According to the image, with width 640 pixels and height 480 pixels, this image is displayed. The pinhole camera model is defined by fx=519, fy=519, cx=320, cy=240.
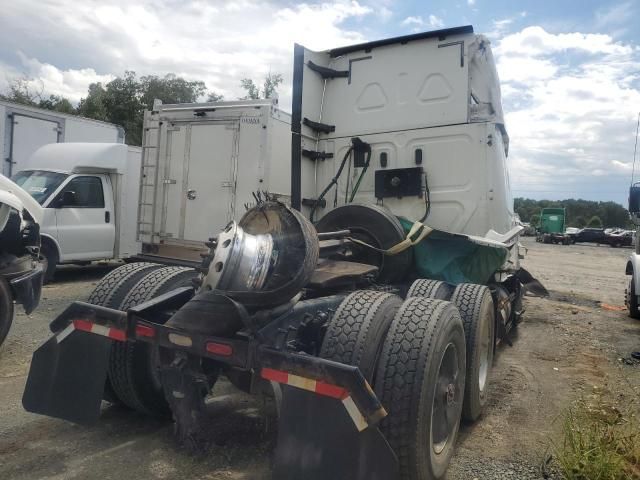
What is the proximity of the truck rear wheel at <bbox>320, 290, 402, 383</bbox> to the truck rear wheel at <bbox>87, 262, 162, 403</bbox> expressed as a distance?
1.73 meters

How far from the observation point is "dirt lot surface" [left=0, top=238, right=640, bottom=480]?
125 inches

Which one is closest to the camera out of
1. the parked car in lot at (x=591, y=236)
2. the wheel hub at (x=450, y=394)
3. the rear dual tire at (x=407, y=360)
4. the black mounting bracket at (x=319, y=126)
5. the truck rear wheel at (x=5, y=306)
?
the rear dual tire at (x=407, y=360)

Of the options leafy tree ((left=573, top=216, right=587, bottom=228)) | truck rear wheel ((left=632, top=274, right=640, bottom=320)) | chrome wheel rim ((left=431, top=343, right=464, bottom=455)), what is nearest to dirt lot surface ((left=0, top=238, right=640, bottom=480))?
chrome wheel rim ((left=431, top=343, right=464, bottom=455))

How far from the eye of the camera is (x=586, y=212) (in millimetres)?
79188

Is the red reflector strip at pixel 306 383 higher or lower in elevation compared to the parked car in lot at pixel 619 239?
lower

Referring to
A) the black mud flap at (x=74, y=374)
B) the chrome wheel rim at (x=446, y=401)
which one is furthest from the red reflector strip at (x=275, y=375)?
the black mud flap at (x=74, y=374)

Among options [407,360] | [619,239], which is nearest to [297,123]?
[407,360]

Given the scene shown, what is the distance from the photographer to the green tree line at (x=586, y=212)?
68625mm

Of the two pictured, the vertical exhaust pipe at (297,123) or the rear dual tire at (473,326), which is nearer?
the rear dual tire at (473,326)

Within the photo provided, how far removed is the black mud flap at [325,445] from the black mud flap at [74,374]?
1434mm

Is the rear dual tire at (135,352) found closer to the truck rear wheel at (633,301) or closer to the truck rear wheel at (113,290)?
the truck rear wheel at (113,290)

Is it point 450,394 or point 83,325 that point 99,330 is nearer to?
point 83,325

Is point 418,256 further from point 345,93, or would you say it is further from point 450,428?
point 345,93

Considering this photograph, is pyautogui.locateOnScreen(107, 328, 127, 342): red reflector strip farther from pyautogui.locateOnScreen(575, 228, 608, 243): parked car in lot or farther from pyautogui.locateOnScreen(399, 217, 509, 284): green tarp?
pyautogui.locateOnScreen(575, 228, 608, 243): parked car in lot
